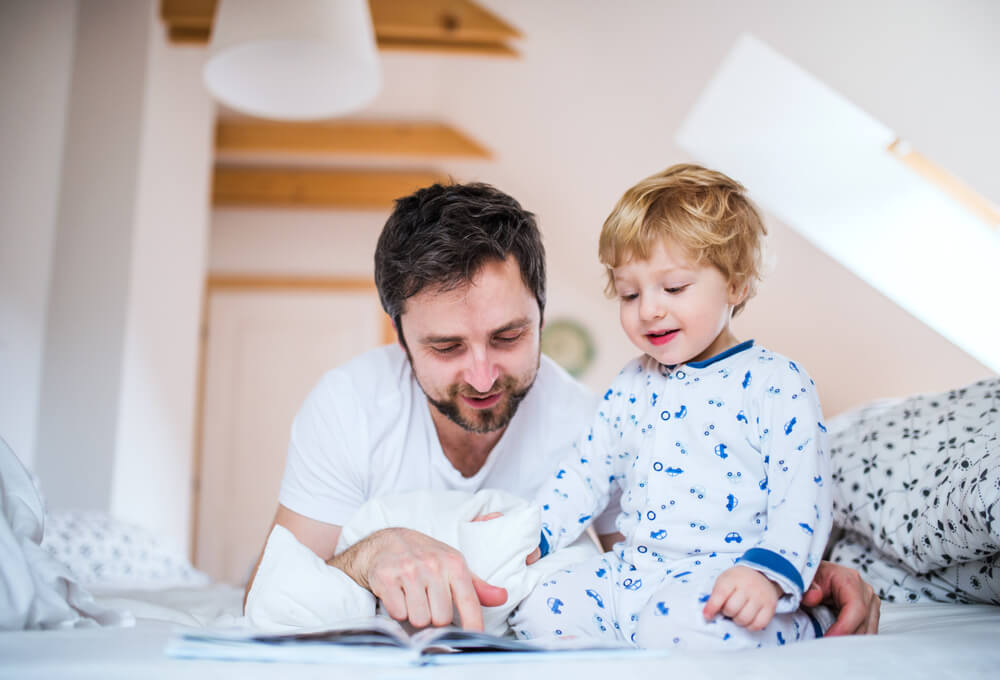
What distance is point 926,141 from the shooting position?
1962mm

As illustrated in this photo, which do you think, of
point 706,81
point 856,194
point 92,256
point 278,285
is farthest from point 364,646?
point 278,285

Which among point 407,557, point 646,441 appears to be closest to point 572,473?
point 646,441

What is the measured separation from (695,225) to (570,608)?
604 millimetres

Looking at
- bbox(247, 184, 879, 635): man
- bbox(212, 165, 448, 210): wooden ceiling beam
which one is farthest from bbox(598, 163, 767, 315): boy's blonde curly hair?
bbox(212, 165, 448, 210): wooden ceiling beam

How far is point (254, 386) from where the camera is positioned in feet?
17.5

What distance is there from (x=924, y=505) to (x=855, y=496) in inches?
6.8

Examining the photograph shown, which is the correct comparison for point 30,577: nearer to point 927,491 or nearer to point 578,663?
point 578,663

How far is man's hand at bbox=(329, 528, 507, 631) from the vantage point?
93 centimetres

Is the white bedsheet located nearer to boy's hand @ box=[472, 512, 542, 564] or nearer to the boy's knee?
the boy's knee

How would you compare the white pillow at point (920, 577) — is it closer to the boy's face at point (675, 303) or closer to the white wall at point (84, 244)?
the boy's face at point (675, 303)

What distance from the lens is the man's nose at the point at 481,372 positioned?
1324mm

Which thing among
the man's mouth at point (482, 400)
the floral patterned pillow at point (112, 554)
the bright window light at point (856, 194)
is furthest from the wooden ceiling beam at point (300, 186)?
the man's mouth at point (482, 400)

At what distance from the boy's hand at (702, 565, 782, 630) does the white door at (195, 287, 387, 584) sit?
4593 millimetres

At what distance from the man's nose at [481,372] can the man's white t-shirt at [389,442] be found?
218 mm
